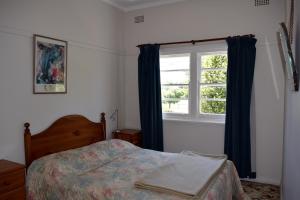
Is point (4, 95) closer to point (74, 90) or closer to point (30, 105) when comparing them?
point (30, 105)

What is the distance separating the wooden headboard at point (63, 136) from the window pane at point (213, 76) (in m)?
1.75

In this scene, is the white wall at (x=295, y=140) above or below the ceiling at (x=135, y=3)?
below

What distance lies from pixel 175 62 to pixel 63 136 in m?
2.18

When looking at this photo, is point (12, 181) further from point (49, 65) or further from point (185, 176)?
point (185, 176)

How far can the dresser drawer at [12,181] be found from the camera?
7.27ft

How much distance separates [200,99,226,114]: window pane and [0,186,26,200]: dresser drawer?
2.75 meters

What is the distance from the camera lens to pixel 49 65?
3.07 m

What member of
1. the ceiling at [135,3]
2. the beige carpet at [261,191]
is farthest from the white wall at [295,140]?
the ceiling at [135,3]

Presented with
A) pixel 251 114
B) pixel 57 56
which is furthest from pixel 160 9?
pixel 251 114

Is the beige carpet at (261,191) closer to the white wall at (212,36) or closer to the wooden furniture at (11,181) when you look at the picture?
the white wall at (212,36)

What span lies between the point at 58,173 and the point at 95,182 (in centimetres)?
45

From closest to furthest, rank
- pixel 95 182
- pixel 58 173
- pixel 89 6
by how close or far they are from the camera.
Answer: pixel 95 182 < pixel 58 173 < pixel 89 6

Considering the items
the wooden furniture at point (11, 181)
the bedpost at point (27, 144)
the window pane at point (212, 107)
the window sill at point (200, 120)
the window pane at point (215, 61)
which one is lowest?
the wooden furniture at point (11, 181)

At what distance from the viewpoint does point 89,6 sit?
373 cm
